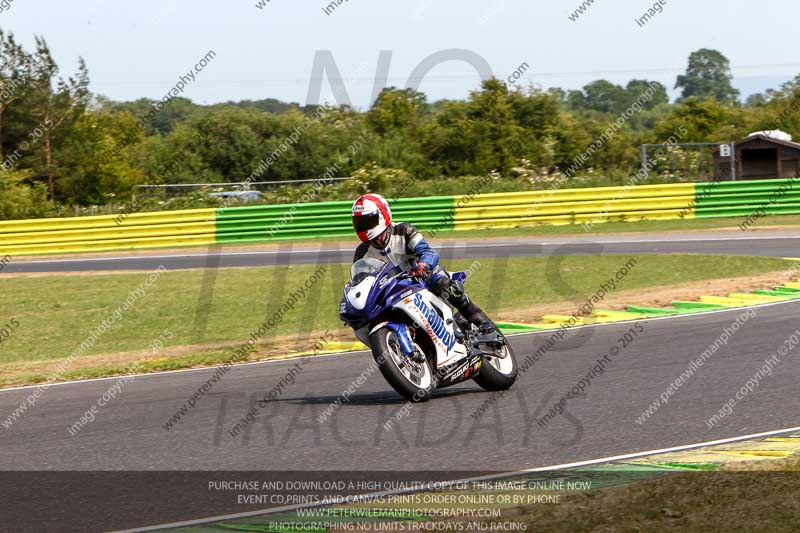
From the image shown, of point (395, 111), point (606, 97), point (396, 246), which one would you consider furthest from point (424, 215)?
point (606, 97)

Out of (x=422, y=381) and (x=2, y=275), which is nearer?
(x=422, y=381)

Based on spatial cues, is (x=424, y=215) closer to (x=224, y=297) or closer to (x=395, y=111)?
(x=224, y=297)

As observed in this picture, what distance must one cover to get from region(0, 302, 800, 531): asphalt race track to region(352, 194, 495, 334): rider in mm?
992

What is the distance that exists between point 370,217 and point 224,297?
34.9 feet

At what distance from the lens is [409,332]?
337 inches

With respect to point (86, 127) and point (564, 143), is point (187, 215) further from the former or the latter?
point (564, 143)

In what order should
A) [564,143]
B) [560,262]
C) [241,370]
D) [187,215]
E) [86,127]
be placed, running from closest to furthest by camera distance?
[241,370] → [560,262] → [187,215] → [86,127] → [564,143]

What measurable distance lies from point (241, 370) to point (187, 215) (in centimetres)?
1892

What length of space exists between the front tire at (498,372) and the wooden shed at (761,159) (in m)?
27.7

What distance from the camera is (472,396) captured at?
905 cm

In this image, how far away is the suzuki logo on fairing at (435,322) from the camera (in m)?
8.50

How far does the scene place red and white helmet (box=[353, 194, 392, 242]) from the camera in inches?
333

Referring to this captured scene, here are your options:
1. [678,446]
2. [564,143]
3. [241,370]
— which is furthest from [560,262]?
[564,143]

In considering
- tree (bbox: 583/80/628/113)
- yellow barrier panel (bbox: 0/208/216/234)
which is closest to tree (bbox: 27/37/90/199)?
yellow barrier panel (bbox: 0/208/216/234)
